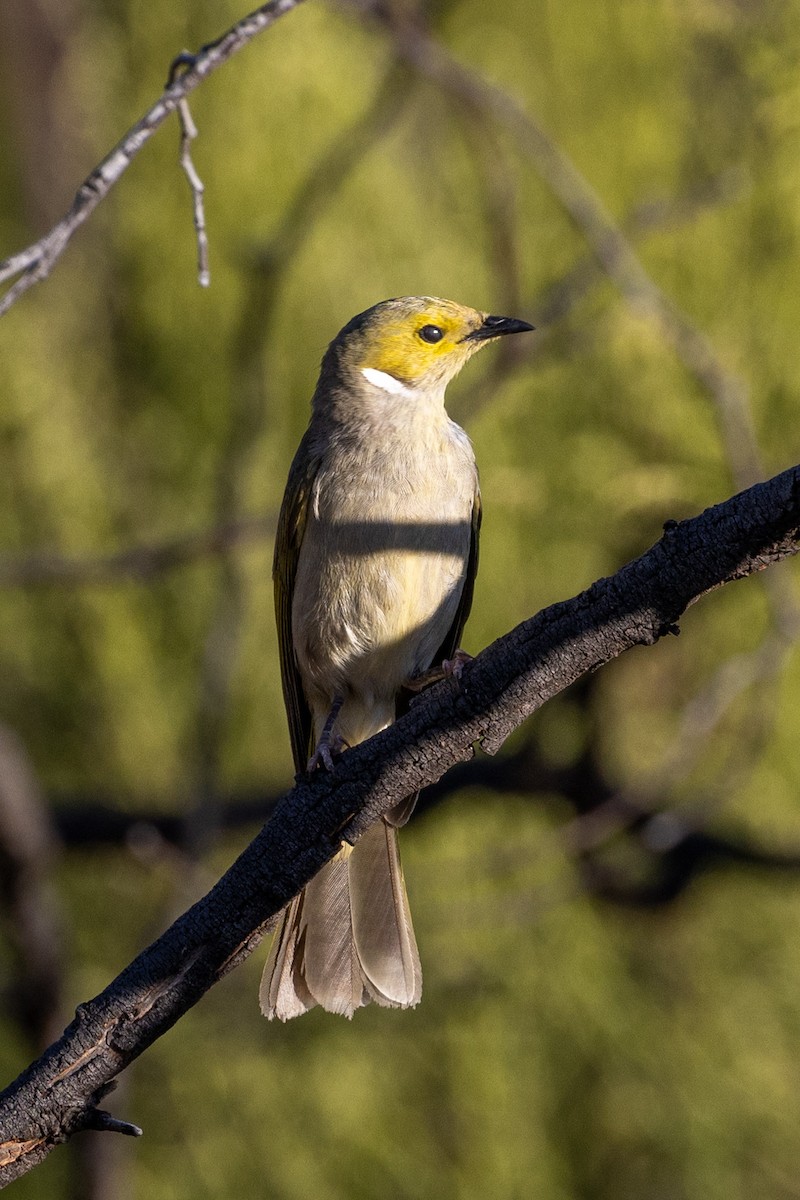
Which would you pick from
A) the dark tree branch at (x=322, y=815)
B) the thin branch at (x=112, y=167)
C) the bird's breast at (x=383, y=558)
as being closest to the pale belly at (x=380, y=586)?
the bird's breast at (x=383, y=558)

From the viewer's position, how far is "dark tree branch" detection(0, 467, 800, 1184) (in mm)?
1526

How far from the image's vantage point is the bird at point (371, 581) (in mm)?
2350

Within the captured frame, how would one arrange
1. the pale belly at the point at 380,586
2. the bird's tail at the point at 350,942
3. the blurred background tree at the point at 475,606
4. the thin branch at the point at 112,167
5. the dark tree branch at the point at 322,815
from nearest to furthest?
the dark tree branch at the point at 322,815, the thin branch at the point at 112,167, the bird's tail at the point at 350,942, the pale belly at the point at 380,586, the blurred background tree at the point at 475,606

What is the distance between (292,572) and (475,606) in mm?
1072

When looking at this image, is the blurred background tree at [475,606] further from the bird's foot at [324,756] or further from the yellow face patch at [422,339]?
the bird's foot at [324,756]

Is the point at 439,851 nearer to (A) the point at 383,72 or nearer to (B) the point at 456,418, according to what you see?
(B) the point at 456,418

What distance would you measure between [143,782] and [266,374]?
1.21 m

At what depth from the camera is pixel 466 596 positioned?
8.95 ft

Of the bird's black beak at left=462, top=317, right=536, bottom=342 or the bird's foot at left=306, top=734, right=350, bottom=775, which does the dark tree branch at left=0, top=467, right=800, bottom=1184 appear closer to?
the bird's foot at left=306, top=734, right=350, bottom=775

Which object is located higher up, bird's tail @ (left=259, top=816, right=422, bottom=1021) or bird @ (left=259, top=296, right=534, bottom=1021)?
Result: bird @ (left=259, top=296, right=534, bottom=1021)

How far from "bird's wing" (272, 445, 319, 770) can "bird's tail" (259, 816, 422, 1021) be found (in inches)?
12.2

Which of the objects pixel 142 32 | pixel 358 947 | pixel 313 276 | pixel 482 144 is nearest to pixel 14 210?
pixel 142 32

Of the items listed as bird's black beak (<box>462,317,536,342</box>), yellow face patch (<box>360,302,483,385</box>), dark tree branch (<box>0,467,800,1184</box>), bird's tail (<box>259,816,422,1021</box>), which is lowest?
bird's tail (<box>259,816,422,1021</box>)

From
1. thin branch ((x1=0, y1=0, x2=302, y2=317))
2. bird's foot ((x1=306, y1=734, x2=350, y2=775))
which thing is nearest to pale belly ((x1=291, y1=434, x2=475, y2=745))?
bird's foot ((x1=306, y1=734, x2=350, y2=775))
